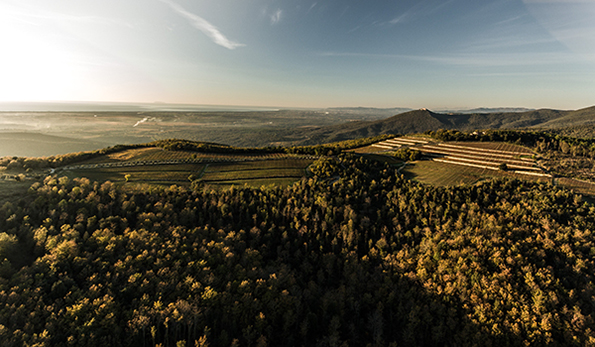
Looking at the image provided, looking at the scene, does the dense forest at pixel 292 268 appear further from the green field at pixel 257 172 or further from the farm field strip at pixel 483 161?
the farm field strip at pixel 483 161

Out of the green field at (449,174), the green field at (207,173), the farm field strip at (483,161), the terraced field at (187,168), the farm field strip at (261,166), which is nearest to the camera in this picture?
the green field at (207,173)

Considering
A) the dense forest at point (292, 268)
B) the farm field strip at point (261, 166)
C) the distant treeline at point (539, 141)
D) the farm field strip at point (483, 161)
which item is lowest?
the dense forest at point (292, 268)

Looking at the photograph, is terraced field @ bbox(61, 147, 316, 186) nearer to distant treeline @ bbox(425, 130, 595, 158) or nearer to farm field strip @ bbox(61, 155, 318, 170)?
farm field strip @ bbox(61, 155, 318, 170)

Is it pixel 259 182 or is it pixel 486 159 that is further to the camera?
pixel 486 159

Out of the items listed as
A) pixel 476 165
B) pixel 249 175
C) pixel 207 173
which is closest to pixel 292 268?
pixel 249 175

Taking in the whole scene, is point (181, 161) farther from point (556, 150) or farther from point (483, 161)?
point (556, 150)

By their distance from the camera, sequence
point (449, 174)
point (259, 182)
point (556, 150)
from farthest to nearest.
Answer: point (556, 150) < point (449, 174) < point (259, 182)

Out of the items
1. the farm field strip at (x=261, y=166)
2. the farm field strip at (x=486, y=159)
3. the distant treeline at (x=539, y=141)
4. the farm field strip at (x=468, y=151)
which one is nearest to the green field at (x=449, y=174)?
the farm field strip at (x=486, y=159)

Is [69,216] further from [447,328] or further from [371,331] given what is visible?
[447,328]

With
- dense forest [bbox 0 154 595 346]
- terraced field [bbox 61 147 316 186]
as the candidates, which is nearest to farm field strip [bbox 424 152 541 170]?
dense forest [bbox 0 154 595 346]
